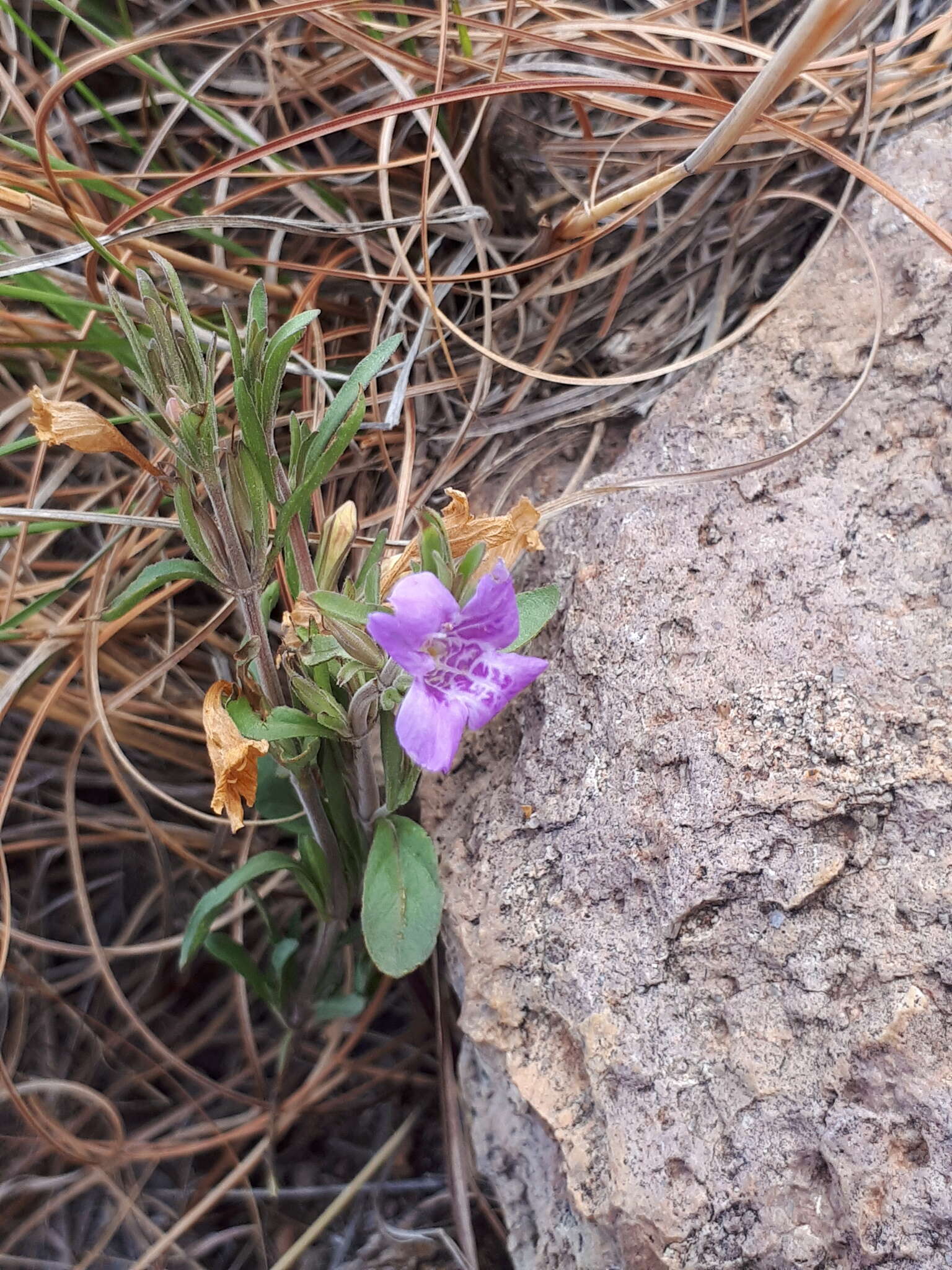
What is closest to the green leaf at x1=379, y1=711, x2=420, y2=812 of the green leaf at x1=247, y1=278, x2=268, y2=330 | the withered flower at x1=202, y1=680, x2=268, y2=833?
the withered flower at x1=202, y1=680, x2=268, y2=833

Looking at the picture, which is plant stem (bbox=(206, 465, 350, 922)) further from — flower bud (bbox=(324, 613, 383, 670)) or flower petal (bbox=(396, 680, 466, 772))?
flower petal (bbox=(396, 680, 466, 772))

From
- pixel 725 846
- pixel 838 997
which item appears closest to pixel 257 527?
pixel 725 846

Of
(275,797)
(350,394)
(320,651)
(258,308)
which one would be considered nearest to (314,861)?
(275,797)

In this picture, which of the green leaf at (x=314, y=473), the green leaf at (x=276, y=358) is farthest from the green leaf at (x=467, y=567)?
the green leaf at (x=276, y=358)

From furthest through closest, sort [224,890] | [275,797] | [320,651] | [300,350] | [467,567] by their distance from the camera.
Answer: [300,350] → [275,797] → [224,890] → [320,651] → [467,567]

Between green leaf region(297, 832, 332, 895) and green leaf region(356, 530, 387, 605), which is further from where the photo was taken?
green leaf region(297, 832, 332, 895)

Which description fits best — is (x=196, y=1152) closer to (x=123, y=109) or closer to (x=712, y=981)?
(x=712, y=981)

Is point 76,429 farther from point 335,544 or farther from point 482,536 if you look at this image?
point 482,536
